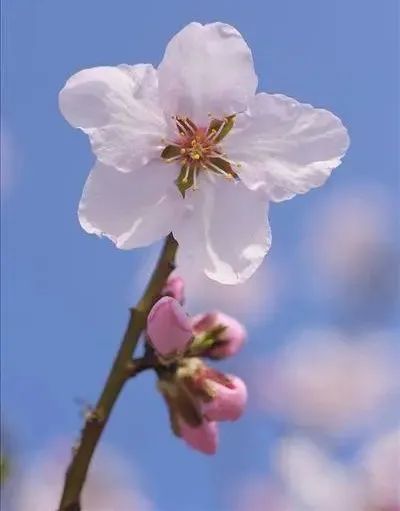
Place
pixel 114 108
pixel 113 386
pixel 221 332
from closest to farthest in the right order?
pixel 113 386 → pixel 114 108 → pixel 221 332

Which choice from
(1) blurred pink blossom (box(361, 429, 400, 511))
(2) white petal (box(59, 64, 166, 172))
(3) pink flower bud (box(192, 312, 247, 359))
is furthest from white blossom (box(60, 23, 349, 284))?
(1) blurred pink blossom (box(361, 429, 400, 511))

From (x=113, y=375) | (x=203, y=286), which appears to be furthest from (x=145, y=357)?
(x=203, y=286)

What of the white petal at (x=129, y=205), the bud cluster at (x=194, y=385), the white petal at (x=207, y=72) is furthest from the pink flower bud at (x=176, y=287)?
the white petal at (x=207, y=72)

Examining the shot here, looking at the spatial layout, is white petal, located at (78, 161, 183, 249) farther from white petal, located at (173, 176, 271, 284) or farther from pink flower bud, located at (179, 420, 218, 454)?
pink flower bud, located at (179, 420, 218, 454)

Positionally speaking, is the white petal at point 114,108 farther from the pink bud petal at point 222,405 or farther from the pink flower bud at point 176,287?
the pink bud petal at point 222,405

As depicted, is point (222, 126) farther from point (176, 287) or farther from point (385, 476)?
point (385, 476)

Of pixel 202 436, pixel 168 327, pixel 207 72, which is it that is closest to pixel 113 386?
pixel 168 327

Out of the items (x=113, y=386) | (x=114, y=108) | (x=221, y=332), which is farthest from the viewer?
(x=221, y=332)
